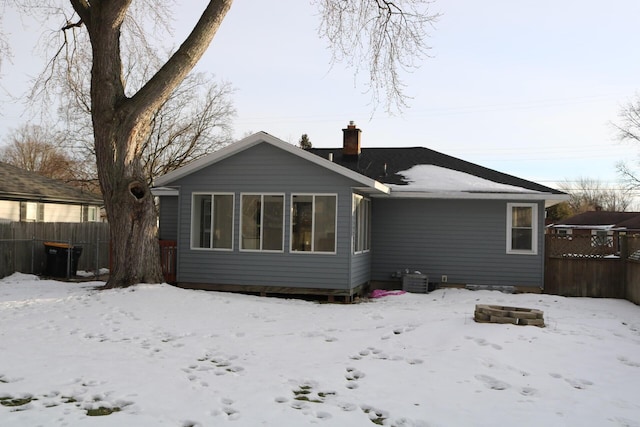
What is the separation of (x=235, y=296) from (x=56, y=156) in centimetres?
3643

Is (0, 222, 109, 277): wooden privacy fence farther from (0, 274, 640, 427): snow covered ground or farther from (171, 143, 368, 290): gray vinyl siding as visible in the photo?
(0, 274, 640, 427): snow covered ground

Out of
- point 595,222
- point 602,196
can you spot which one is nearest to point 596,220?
point 595,222

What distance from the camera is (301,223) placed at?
1287 centimetres

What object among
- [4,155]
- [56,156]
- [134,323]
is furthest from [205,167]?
[4,155]

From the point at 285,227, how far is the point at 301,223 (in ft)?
1.24

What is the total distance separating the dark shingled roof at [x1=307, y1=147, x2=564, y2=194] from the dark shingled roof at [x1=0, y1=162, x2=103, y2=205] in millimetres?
10268

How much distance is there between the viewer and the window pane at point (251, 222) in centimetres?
1307

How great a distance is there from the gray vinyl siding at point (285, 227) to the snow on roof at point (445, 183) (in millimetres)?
2516

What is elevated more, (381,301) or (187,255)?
(187,255)

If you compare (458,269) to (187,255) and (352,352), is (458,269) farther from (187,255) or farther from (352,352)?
(352,352)

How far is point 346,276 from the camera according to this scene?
41.0ft

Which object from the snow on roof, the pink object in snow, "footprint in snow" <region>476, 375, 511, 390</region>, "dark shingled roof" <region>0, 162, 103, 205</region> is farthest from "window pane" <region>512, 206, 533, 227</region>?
"dark shingled roof" <region>0, 162, 103, 205</region>

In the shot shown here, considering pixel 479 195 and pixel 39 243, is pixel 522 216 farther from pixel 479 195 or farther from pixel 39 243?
pixel 39 243

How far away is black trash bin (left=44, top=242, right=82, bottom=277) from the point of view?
16.1m
